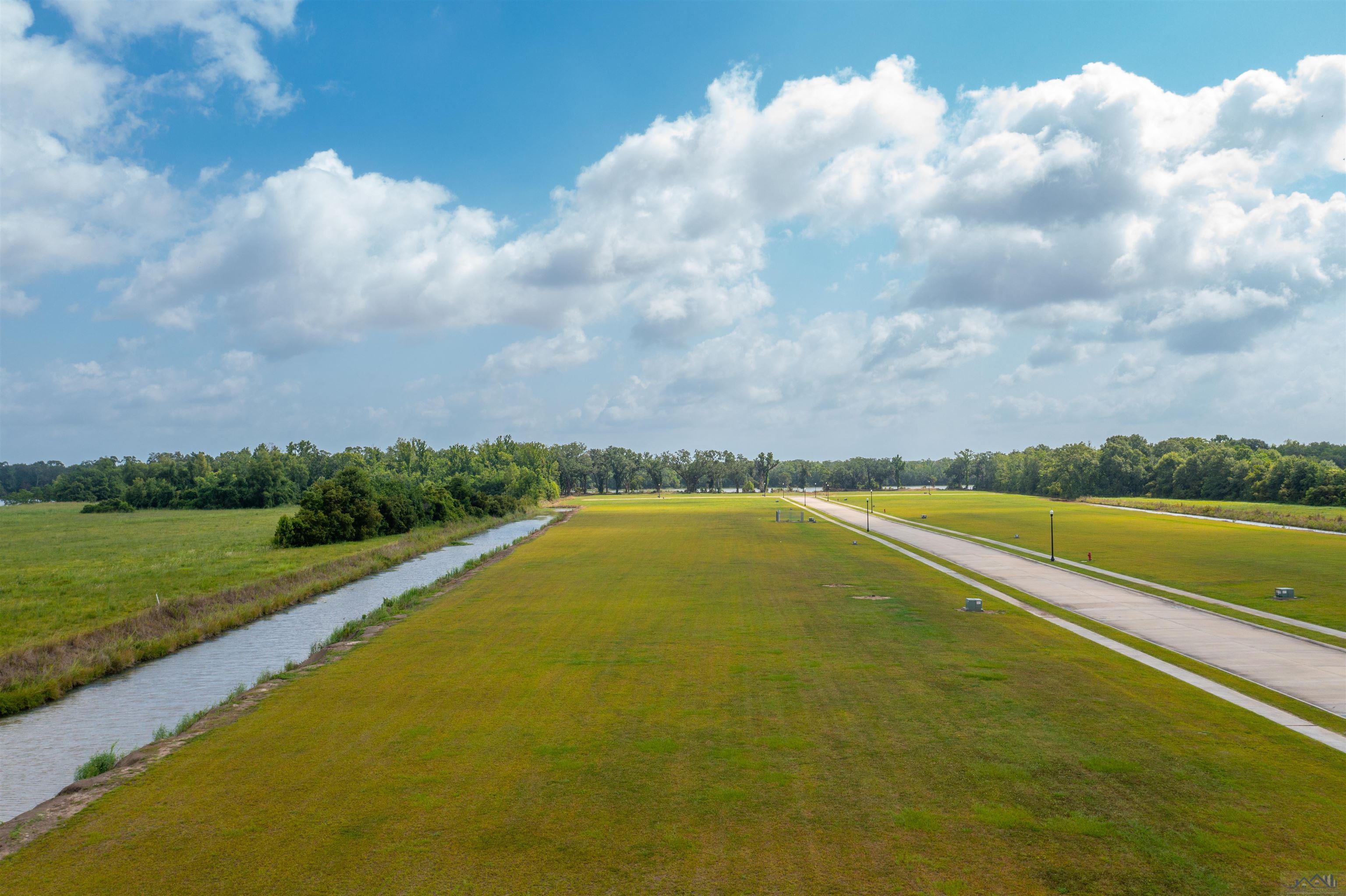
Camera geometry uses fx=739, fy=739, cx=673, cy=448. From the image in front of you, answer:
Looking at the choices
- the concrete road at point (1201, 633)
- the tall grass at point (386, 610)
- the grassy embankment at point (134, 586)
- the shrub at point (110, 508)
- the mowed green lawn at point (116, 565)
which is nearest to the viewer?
the concrete road at point (1201, 633)

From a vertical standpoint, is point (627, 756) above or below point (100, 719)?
above

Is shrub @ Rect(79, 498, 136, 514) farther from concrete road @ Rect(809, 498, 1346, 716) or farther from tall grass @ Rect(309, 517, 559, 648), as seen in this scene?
concrete road @ Rect(809, 498, 1346, 716)

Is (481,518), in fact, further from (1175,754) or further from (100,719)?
(1175,754)

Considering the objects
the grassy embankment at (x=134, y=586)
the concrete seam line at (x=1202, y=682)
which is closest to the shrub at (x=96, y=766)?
the grassy embankment at (x=134, y=586)

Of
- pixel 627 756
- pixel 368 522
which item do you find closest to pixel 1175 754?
pixel 627 756

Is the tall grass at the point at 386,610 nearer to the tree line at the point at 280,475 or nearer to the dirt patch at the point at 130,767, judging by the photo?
the dirt patch at the point at 130,767

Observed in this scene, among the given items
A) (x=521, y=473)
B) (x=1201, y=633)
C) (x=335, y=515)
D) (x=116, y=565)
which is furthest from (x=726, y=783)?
(x=521, y=473)

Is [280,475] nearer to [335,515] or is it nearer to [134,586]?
[335,515]
